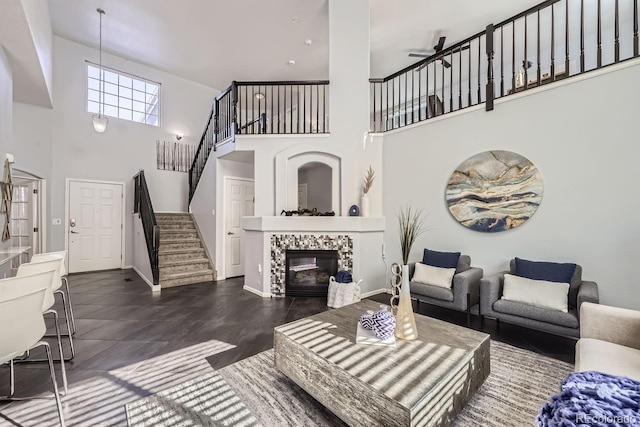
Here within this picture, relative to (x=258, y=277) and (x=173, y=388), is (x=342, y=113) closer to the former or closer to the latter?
(x=258, y=277)

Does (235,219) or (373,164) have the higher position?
(373,164)

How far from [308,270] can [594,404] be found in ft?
12.6

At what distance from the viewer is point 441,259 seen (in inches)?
155

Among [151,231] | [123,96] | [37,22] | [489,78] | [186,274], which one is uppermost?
[123,96]

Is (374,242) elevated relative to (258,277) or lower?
elevated

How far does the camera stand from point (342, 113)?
4.86 m

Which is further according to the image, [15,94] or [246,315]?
[15,94]

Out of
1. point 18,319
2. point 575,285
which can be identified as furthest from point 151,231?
point 575,285

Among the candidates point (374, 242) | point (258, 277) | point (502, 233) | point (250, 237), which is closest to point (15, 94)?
point (250, 237)

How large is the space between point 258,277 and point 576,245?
4343 mm

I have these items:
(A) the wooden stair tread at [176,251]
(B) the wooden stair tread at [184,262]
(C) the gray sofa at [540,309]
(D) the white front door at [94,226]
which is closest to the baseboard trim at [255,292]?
(B) the wooden stair tread at [184,262]

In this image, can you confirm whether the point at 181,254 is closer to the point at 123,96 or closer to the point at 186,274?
the point at 186,274

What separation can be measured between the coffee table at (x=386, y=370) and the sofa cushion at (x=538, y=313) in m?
1.08

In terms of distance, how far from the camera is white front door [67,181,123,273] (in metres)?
6.07
